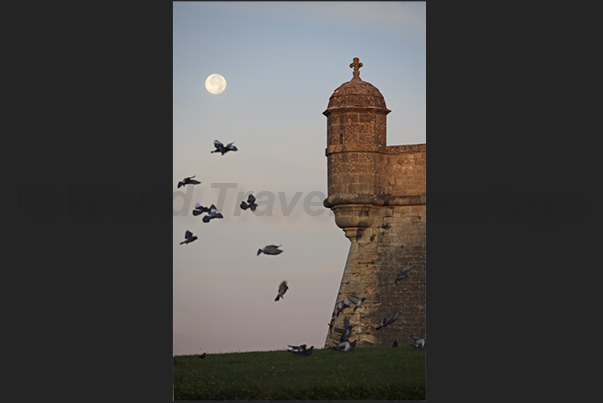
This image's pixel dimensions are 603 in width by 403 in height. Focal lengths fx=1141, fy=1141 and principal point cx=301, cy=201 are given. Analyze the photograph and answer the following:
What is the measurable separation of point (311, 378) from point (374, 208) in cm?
734

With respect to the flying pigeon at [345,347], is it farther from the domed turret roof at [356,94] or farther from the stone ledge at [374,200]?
the domed turret roof at [356,94]

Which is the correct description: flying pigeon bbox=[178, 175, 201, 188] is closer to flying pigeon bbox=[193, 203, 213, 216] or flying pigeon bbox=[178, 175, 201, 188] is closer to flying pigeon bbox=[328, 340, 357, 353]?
flying pigeon bbox=[193, 203, 213, 216]

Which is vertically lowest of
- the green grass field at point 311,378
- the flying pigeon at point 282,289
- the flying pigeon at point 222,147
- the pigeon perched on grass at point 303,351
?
the green grass field at point 311,378

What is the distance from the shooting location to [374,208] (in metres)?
24.4

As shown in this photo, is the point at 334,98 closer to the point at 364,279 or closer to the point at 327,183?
the point at 327,183

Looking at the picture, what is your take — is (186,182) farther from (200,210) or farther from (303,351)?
(303,351)

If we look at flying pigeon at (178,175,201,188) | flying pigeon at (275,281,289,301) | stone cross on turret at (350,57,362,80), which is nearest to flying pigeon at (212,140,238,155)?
flying pigeon at (178,175,201,188)

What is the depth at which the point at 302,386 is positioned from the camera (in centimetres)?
1733

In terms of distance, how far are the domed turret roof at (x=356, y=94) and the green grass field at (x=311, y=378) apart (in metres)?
6.29

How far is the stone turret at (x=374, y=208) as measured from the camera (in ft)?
78.6

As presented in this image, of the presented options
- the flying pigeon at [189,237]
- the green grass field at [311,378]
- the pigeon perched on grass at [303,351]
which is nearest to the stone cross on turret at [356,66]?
the pigeon perched on grass at [303,351]

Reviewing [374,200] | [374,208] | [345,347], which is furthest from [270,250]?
[374,208]
